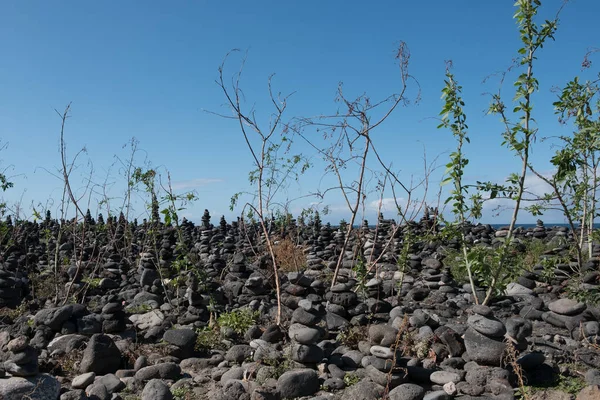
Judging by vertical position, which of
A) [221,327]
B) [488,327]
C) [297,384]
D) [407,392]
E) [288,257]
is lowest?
[407,392]

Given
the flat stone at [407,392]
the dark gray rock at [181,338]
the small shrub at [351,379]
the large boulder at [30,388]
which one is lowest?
the flat stone at [407,392]

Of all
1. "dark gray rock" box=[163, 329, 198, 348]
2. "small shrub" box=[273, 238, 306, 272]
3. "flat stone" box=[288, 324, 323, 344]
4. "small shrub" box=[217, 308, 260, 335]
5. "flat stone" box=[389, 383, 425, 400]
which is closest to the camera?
"flat stone" box=[389, 383, 425, 400]

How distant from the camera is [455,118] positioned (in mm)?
6488

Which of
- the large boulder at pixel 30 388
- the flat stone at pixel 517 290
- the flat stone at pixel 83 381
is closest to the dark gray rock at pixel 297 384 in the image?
the flat stone at pixel 83 381

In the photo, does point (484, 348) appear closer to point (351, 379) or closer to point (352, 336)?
point (351, 379)

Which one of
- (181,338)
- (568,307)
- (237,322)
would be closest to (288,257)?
(237,322)

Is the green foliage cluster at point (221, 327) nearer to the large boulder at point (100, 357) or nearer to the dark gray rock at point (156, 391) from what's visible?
the large boulder at point (100, 357)

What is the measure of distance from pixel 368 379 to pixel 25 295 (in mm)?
7583

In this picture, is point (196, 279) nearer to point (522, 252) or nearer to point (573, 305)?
point (573, 305)

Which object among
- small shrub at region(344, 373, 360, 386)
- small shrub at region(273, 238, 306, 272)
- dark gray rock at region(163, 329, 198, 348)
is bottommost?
small shrub at region(344, 373, 360, 386)

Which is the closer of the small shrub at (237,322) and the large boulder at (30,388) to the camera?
the large boulder at (30,388)

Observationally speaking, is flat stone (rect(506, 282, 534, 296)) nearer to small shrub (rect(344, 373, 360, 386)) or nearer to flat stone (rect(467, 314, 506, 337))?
flat stone (rect(467, 314, 506, 337))

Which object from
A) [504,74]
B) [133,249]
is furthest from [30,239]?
[504,74]

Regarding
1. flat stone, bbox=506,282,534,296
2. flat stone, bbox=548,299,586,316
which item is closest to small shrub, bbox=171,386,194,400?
flat stone, bbox=548,299,586,316
